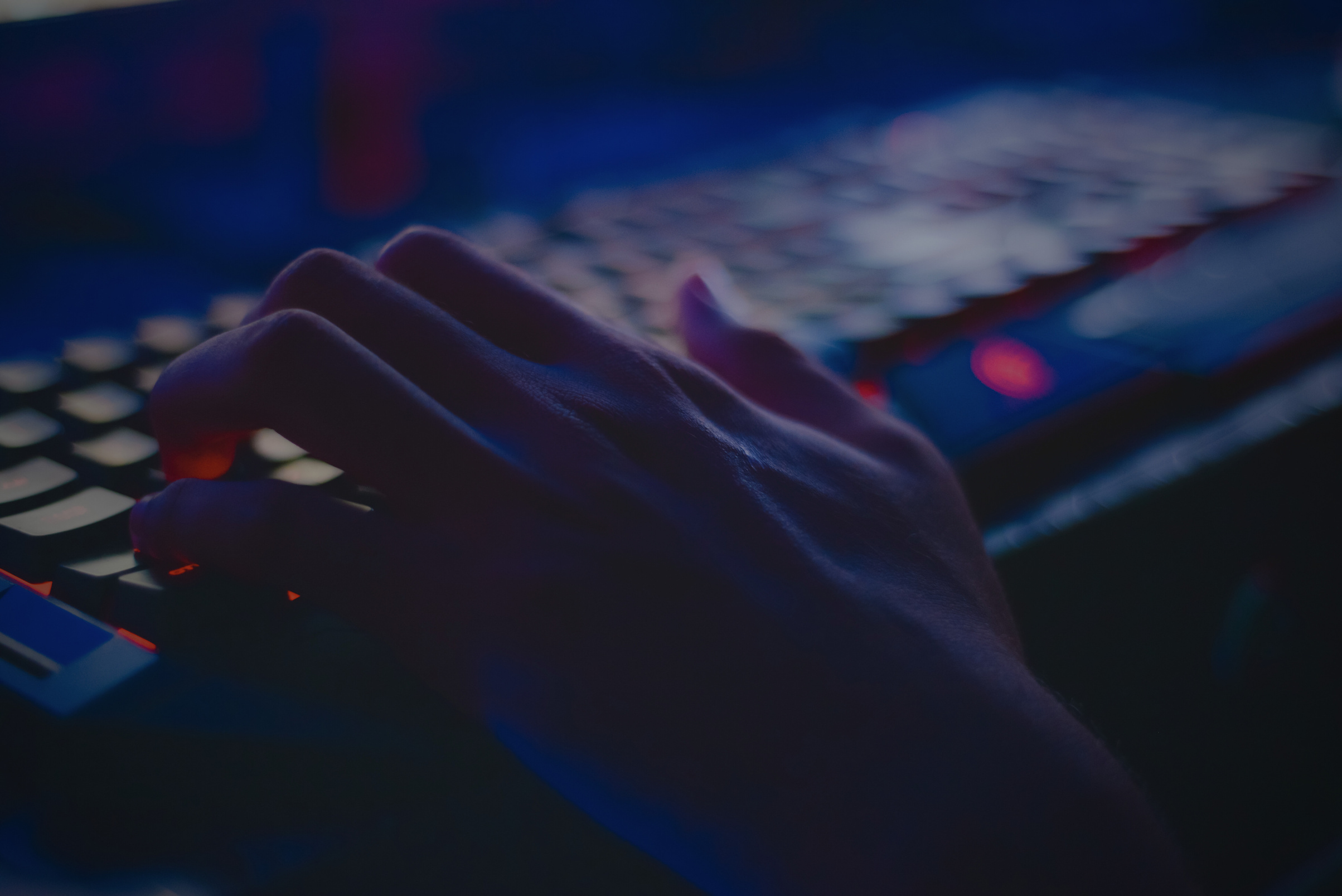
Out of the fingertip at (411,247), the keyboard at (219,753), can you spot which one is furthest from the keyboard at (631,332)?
the fingertip at (411,247)

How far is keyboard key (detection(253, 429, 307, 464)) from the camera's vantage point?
16.4 inches

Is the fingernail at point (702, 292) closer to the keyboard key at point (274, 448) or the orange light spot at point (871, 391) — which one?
the orange light spot at point (871, 391)

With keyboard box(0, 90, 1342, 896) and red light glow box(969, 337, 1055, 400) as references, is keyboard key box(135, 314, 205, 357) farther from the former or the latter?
red light glow box(969, 337, 1055, 400)

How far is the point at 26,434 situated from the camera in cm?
40

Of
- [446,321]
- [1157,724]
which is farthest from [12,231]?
[1157,724]

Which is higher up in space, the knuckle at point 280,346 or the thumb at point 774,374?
the knuckle at point 280,346

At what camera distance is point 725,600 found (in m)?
0.37

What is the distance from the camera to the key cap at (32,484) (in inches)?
14.4

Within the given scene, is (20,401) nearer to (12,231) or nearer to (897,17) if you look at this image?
(12,231)

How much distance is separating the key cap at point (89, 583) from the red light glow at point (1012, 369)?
0.47 m

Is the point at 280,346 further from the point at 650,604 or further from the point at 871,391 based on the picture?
the point at 871,391

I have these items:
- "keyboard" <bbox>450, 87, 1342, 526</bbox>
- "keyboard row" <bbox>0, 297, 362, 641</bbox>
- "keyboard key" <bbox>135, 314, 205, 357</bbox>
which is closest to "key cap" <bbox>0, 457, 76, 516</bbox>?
"keyboard row" <bbox>0, 297, 362, 641</bbox>

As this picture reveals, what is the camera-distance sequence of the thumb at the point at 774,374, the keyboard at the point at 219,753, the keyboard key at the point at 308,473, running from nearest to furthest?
the keyboard at the point at 219,753
the keyboard key at the point at 308,473
the thumb at the point at 774,374

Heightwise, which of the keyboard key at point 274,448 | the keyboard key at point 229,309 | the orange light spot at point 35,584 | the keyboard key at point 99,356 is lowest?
the orange light spot at point 35,584
